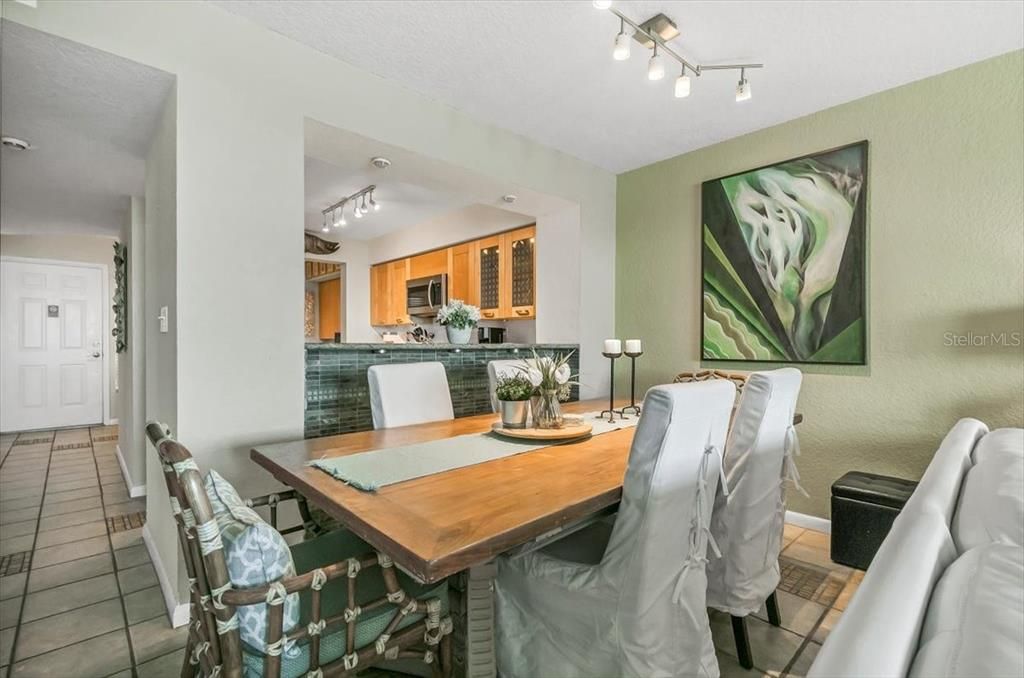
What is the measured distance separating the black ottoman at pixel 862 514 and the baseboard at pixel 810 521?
53cm

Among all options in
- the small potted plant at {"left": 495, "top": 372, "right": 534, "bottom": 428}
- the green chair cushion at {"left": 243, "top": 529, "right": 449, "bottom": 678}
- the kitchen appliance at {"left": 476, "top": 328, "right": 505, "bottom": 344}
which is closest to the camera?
the green chair cushion at {"left": 243, "top": 529, "right": 449, "bottom": 678}

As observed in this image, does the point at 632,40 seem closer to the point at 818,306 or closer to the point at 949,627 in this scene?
the point at 818,306

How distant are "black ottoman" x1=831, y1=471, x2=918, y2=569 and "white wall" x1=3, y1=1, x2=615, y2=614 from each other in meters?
2.65

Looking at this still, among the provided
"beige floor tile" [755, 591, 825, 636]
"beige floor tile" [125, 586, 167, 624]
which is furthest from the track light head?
"beige floor tile" [125, 586, 167, 624]

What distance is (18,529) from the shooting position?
2.75m

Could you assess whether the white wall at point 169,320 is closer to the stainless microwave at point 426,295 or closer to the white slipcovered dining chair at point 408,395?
the white slipcovered dining chair at point 408,395

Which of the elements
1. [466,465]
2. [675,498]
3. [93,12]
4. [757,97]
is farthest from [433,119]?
[675,498]

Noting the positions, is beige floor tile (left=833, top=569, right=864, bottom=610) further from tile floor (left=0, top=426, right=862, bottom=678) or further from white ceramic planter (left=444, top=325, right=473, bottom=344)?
white ceramic planter (left=444, top=325, right=473, bottom=344)

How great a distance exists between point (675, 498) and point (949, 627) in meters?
0.82

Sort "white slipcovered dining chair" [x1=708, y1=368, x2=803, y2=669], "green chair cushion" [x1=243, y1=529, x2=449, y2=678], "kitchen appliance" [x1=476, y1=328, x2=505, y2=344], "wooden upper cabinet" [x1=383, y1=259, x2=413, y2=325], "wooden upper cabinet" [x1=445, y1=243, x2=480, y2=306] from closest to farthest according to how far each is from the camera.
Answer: "green chair cushion" [x1=243, y1=529, x2=449, y2=678]
"white slipcovered dining chair" [x1=708, y1=368, x2=803, y2=669]
"kitchen appliance" [x1=476, y1=328, x2=505, y2=344]
"wooden upper cabinet" [x1=445, y1=243, x2=480, y2=306]
"wooden upper cabinet" [x1=383, y1=259, x2=413, y2=325]

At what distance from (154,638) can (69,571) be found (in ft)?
2.95

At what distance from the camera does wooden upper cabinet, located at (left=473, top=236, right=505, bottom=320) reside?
4457mm

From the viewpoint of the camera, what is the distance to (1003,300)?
228 cm

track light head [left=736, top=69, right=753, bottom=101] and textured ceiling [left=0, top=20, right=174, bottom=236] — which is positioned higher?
track light head [left=736, top=69, right=753, bottom=101]
